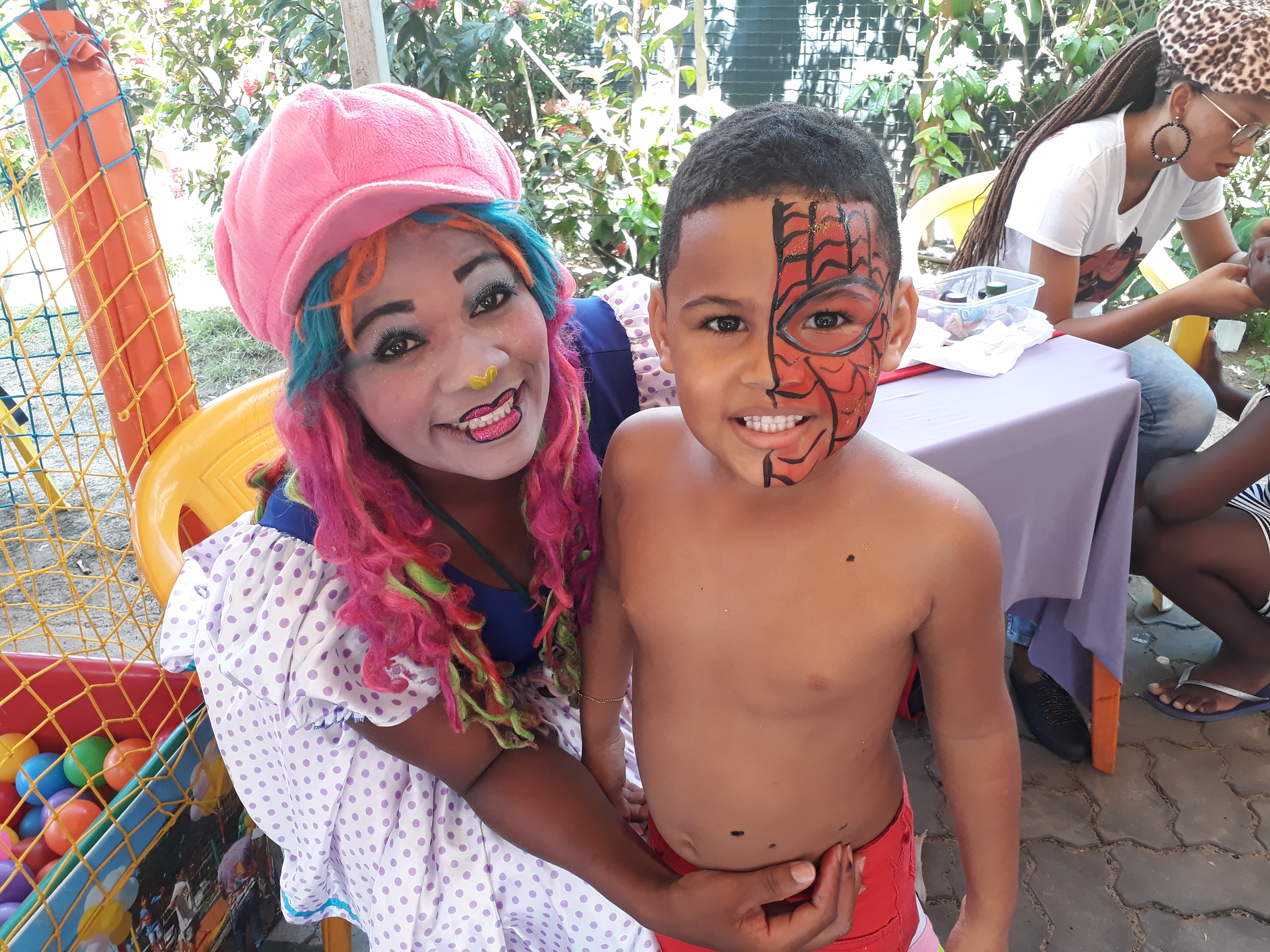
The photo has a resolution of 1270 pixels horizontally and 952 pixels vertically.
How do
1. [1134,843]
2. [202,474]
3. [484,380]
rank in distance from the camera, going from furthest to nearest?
[1134,843] → [202,474] → [484,380]

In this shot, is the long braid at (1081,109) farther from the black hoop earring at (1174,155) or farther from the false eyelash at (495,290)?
the false eyelash at (495,290)

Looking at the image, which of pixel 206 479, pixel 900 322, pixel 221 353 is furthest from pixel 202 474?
pixel 221 353

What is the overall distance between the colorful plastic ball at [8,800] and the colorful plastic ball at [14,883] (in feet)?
0.49

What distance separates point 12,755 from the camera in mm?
1871

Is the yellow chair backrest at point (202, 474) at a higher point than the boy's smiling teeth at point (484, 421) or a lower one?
lower

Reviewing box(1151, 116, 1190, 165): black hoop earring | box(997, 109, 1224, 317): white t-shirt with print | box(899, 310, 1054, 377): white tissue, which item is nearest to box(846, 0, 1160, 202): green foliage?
box(997, 109, 1224, 317): white t-shirt with print

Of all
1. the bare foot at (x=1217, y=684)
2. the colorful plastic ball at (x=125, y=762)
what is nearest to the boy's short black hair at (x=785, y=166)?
the colorful plastic ball at (x=125, y=762)

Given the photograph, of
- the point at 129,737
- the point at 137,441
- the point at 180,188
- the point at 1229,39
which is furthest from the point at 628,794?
the point at 180,188

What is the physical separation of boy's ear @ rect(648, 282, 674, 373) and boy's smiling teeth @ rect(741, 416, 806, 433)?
3.9 inches

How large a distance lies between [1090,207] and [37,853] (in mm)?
2848

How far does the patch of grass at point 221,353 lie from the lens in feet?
13.9

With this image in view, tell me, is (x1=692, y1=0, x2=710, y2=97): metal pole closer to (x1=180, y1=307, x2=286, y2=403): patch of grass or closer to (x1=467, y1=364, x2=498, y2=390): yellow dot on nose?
(x1=180, y1=307, x2=286, y2=403): patch of grass

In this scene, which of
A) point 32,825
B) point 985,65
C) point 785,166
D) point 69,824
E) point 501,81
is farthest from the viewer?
point 985,65

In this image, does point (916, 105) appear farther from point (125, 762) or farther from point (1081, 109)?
point (125, 762)
